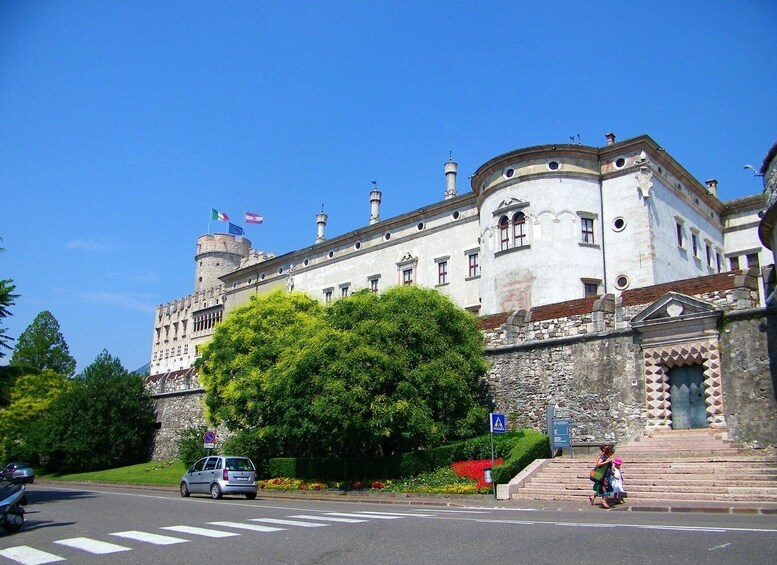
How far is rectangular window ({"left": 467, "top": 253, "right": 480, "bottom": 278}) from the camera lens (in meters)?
43.2

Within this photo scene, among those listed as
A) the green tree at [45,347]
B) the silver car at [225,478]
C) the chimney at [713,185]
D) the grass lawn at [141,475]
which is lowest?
the grass lawn at [141,475]

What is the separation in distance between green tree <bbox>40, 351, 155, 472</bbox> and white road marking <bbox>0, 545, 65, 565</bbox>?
1478 inches

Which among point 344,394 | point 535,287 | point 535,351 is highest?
point 535,287

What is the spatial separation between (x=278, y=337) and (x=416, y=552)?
24.9 meters

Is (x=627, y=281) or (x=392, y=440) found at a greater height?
(x=627, y=281)

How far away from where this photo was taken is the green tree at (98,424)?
45375 mm

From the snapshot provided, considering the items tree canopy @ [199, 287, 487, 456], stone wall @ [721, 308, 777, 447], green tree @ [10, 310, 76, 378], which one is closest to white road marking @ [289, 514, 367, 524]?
tree canopy @ [199, 287, 487, 456]

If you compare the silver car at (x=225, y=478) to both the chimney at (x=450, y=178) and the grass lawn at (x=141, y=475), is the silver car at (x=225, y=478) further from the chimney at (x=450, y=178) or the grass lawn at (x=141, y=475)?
the chimney at (x=450, y=178)

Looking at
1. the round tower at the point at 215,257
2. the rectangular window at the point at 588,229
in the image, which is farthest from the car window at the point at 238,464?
the round tower at the point at 215,257

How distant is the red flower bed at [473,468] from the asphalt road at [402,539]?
7311 mm

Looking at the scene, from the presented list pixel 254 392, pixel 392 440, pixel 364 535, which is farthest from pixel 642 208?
pixel 364 535

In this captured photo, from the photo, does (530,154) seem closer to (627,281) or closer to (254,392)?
(627,281)

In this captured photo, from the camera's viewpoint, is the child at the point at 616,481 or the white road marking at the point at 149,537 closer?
the white road marking at the point at 149,537

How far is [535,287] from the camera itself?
1388 inches
